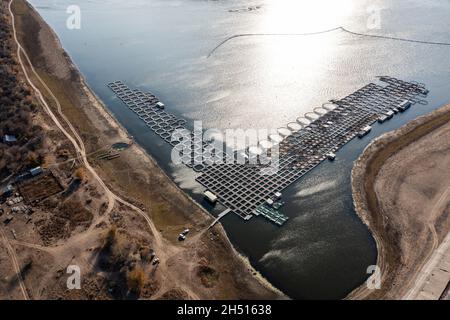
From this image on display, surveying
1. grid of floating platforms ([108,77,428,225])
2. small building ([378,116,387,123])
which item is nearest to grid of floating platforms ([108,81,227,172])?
grid of floating platforms ([108,77,428,225])

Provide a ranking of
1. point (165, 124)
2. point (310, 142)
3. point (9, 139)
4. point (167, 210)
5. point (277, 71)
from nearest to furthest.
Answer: point (167, 210), point (9, 139), point (310, 142), point (165, 124), point (277, 71)

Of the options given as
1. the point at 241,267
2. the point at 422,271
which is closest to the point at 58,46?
the point at 241,267

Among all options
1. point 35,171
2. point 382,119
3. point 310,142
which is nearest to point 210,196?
point 310,142

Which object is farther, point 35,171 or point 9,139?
point 9,139

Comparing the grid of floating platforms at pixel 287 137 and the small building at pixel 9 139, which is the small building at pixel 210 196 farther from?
the small building at pixel 9 139

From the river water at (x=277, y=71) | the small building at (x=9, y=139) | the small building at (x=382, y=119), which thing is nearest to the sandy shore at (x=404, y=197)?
the river water at (x=277, y=71)

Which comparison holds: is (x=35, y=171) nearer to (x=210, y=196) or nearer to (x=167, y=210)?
(x=167, y=210)
